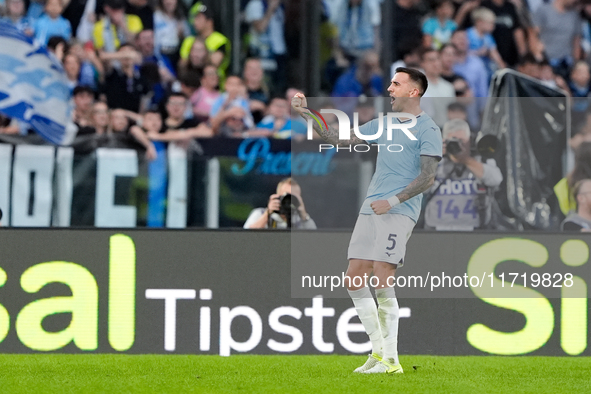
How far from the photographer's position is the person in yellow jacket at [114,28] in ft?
35.8

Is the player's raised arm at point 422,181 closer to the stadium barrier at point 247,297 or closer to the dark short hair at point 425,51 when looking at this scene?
the stadium barrier at point 247,297

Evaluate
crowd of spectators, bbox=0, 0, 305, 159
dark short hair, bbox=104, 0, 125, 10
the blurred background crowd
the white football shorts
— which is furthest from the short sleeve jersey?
dark short hair, bbox=104, 0, 125, 10

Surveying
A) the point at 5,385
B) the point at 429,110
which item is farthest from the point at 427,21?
the point at 5,385

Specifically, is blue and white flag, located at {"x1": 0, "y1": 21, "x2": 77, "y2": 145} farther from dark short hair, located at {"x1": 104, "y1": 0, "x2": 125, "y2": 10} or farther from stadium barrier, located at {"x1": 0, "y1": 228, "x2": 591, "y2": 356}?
stadium barrier, located at {"x1": 0, "y1": 228, "x2": 591, "y2": 356}

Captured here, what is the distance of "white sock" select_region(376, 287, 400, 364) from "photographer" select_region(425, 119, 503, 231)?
1726mm

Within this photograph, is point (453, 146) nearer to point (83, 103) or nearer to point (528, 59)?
point (528, 59)

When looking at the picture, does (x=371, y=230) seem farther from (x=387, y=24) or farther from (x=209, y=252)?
(x=387, y=24)

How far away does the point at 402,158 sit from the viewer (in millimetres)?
6215

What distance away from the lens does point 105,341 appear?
7613 millimetres

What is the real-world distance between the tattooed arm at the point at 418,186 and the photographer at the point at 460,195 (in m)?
1.78

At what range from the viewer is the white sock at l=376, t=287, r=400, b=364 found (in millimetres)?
6238

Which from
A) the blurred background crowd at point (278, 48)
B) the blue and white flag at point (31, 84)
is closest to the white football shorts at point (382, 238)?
the blurred background crowd at point (278, 48)

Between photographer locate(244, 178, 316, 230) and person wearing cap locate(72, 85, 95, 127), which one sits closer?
photographer locate(244, 178, 316, 230)

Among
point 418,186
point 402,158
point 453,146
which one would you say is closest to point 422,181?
point 418,186
